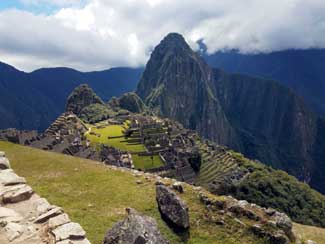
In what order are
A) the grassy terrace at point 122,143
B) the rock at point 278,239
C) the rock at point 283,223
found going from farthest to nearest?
the grassy terrace at point 122,143 → the rock at point 283,223 → the rock at point 278,239

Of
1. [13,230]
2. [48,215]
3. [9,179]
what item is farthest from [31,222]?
[9,179]

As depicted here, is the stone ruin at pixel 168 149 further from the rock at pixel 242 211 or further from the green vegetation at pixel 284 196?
the rock at pixel 242 211

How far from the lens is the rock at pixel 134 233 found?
42.1 feet

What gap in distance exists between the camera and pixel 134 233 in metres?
13.0

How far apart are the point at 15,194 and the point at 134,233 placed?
19.6 feet

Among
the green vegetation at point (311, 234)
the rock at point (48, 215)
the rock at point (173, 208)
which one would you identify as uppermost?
the rock at point (48, 215)

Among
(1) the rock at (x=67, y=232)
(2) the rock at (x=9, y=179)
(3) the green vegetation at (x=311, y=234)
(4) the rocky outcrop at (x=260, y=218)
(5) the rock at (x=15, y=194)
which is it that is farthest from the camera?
(3) the green vegetation at (x=311, y=234)

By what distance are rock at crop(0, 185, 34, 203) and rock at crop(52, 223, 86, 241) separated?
11.5 ft

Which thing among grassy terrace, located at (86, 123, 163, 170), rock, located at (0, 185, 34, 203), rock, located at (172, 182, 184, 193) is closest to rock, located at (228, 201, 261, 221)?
rock, located at (172, 182, 184, 193)

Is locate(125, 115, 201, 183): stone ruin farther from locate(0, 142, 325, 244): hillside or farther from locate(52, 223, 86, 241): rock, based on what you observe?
locate(52, 223, 86, 241): rock

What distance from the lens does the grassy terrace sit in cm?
10762

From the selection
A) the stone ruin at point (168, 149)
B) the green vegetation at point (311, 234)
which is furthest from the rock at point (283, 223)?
the stone ruin at point (168, 149)

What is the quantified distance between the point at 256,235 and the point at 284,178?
11267 cm

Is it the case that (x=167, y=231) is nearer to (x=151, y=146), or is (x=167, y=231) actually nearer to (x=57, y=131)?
(x=151, y=146)
